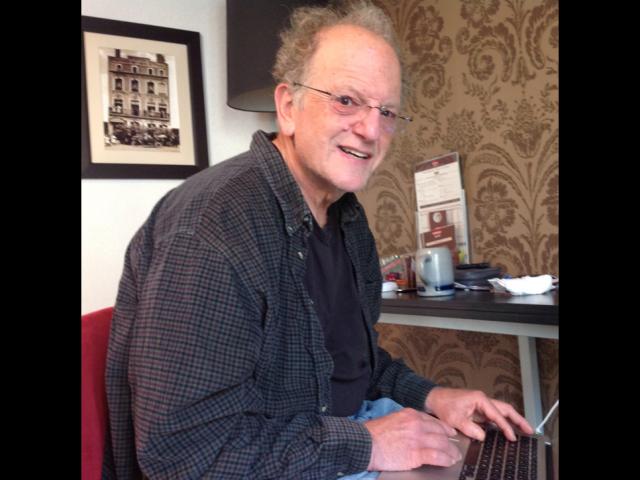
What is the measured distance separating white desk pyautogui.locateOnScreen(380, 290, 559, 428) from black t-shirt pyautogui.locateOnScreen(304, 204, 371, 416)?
1.38ft

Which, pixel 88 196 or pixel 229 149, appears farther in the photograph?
pixel 229 149

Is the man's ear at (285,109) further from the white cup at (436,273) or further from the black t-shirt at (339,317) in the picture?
the white cup at (436,273)

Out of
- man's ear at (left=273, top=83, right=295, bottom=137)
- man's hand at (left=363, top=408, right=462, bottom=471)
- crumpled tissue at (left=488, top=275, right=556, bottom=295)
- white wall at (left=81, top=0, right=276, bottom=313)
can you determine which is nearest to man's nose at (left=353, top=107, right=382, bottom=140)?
man's ear at (left=273, top=83, right=295, bottom=137)

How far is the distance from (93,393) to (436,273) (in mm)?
1069

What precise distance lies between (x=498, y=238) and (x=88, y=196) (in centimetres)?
143

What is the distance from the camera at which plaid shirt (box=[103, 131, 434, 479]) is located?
27.4 inches

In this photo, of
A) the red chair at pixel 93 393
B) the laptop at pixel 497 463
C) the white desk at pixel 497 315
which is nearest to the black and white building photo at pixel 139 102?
the white desk at pixel 497 315

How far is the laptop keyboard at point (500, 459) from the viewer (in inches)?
30.9

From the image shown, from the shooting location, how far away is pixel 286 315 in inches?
34.1

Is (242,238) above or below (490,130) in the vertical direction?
below
